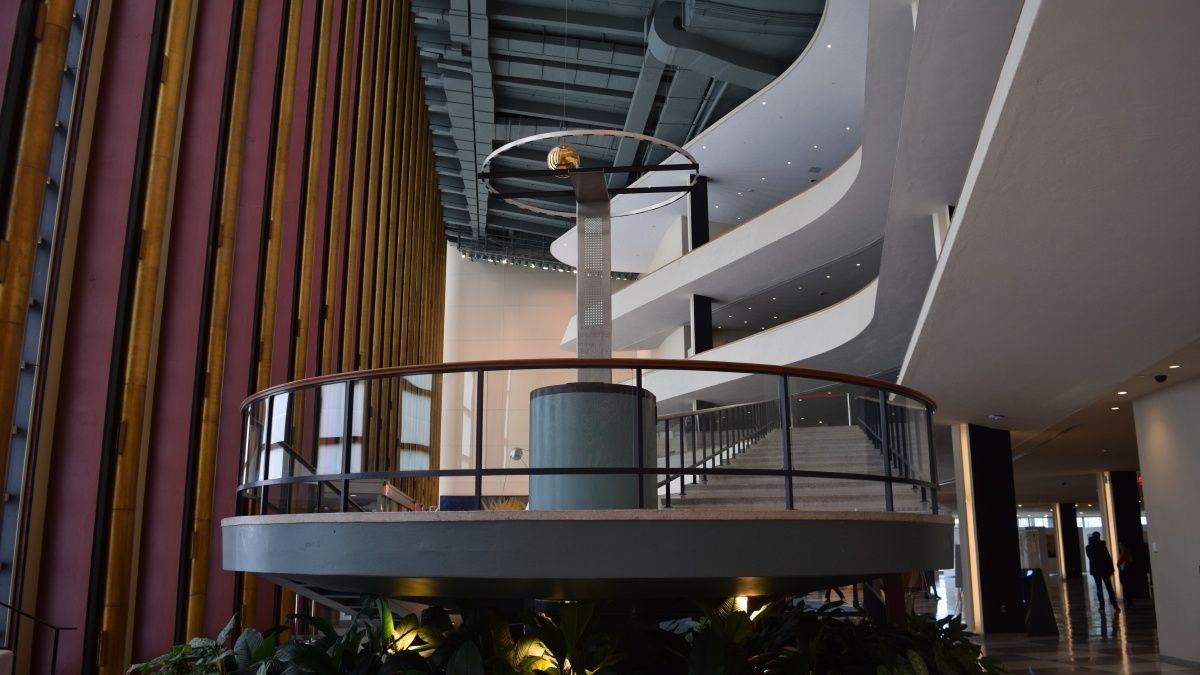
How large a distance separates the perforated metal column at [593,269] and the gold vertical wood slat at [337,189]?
6.14m

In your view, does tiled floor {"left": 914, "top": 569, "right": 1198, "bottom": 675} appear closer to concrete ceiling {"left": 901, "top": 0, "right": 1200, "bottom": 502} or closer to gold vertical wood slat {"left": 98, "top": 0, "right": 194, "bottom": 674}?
concrete ceiling {"left": 901, "top": 0, "right": 1200, "bottom": 502}

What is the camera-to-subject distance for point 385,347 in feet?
61.5

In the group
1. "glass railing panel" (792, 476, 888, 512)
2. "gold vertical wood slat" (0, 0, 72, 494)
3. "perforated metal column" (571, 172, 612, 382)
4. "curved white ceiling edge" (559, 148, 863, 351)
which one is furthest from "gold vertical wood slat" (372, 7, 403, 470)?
"glass railing panel" (792, 476, 888, 512)

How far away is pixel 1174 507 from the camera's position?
40.5ft

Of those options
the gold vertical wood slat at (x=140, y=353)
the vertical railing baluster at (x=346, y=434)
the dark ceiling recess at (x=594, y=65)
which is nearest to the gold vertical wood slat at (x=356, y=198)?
the dark ceiling recess at (x=594, y=65)

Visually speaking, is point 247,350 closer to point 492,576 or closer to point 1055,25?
point 492,576

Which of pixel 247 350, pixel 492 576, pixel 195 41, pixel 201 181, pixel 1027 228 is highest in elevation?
pixel 195 41

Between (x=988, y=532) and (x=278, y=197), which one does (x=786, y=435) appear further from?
(x=988, y=532)

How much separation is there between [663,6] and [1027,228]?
1107 centimetres

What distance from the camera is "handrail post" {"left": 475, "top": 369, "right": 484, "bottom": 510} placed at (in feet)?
17.8

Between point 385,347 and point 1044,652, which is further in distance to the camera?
point 385,347

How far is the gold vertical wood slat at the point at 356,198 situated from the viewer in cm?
1459

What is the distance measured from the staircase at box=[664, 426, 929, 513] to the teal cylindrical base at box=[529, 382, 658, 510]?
0.70 metres

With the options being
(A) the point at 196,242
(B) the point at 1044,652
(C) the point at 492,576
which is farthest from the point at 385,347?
(C) the point at 492,576
